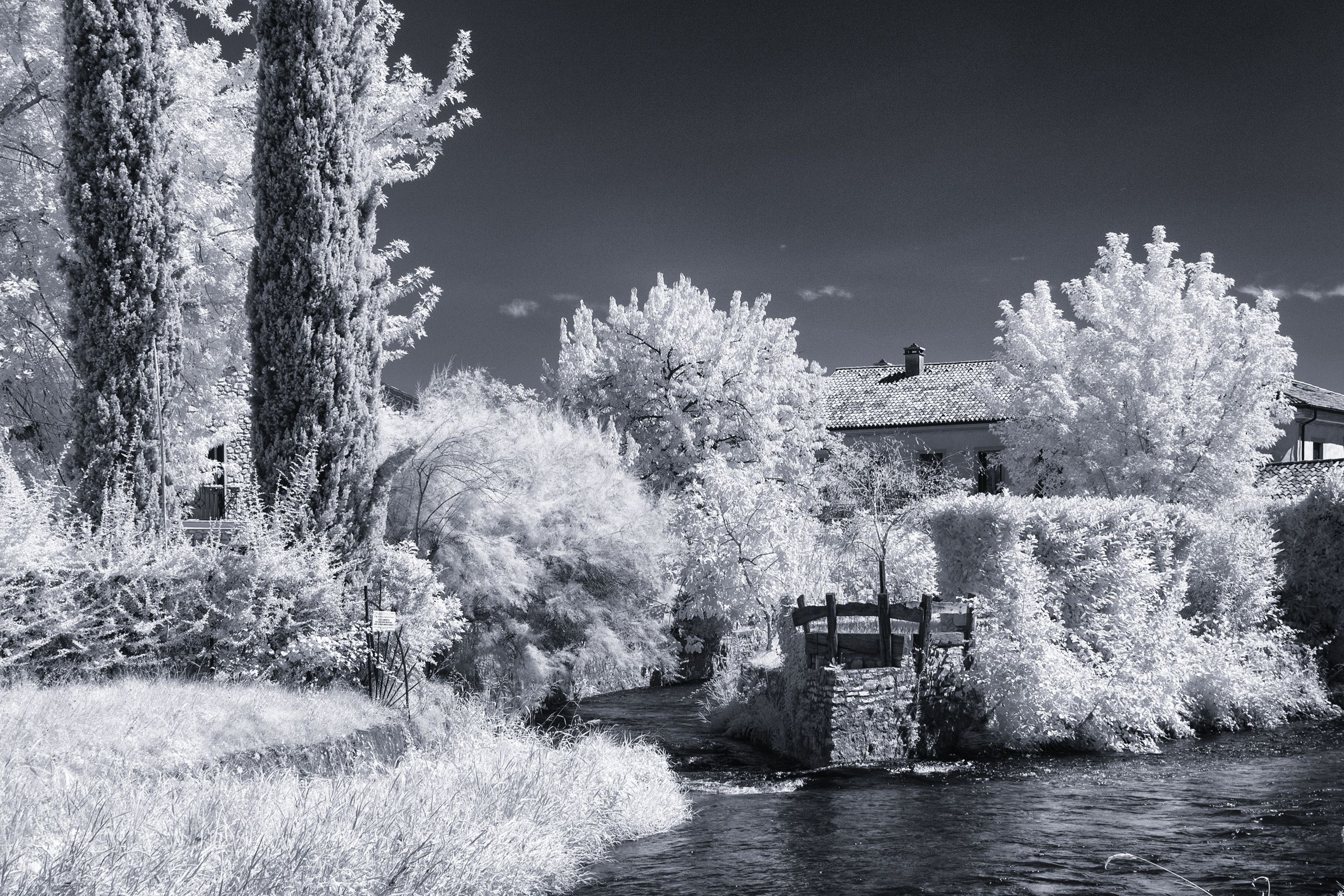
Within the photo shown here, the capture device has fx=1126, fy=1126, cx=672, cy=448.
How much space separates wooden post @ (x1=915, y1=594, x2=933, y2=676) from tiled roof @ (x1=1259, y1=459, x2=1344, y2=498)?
19.8 metres

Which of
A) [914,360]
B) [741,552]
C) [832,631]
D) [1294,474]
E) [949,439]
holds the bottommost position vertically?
[832,631]

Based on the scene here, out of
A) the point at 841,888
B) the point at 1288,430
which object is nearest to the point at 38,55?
the point at 841,888

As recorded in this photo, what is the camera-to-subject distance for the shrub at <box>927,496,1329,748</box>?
17.1 meters

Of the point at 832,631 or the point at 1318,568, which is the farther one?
the point at 1318,568

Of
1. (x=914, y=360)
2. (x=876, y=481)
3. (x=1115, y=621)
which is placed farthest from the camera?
(x=914, y=360)

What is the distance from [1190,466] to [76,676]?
90.1ft

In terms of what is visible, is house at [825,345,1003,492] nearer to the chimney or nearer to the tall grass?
the chimney

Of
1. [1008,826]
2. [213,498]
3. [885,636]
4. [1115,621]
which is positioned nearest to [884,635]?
[885,636]

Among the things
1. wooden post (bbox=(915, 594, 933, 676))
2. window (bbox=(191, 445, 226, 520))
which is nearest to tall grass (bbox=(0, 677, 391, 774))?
wooden post (bbox=(915, 594, 933, 676))

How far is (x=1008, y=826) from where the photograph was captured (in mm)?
11703

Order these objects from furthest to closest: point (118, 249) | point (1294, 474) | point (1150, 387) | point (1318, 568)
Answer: point (1294, 474)
point (1150, 387)
point (1318, 568)
point (118, 249)

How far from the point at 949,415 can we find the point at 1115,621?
89.3ft

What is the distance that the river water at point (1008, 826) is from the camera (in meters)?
9.51

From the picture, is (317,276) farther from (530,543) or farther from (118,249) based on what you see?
(530,543)
